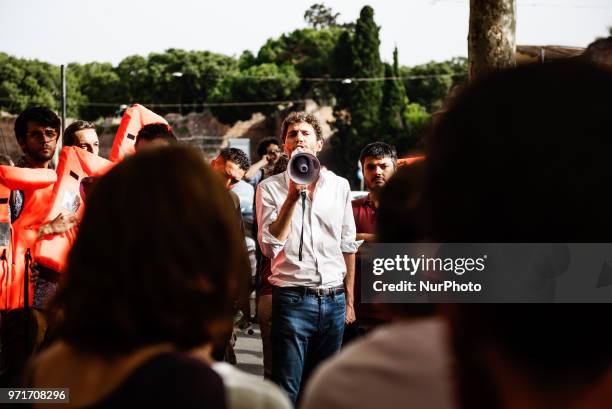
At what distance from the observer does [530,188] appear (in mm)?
774

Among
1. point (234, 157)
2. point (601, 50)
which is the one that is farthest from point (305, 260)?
point (234, 157)

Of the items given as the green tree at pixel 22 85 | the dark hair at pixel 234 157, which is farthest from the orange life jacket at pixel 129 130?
the green tree at pixel 22 85

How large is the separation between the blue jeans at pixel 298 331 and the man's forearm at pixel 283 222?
31 centimetres

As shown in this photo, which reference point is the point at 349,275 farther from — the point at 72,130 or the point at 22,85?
the point at 22,85

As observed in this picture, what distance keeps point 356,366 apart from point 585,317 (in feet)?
1.35

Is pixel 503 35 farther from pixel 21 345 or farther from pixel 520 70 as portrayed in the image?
pixel 520 70

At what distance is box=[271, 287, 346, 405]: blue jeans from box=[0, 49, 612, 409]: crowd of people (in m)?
2.50

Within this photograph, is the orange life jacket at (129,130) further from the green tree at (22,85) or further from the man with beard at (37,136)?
the green tree at (22,85)

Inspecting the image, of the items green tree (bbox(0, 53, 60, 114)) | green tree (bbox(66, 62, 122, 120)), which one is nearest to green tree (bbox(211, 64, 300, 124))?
green tree (bbox(0, 53, 60, 114))

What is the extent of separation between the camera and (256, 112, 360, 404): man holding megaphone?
159 inches

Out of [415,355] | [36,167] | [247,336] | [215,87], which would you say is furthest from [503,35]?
[215,87]

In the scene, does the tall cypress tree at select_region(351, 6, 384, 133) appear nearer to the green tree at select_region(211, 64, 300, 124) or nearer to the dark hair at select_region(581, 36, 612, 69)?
the green tree at select_region(211, 64, 300, 124)

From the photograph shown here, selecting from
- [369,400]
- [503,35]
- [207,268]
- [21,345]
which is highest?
[503,35]

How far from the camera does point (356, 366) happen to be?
111cm
